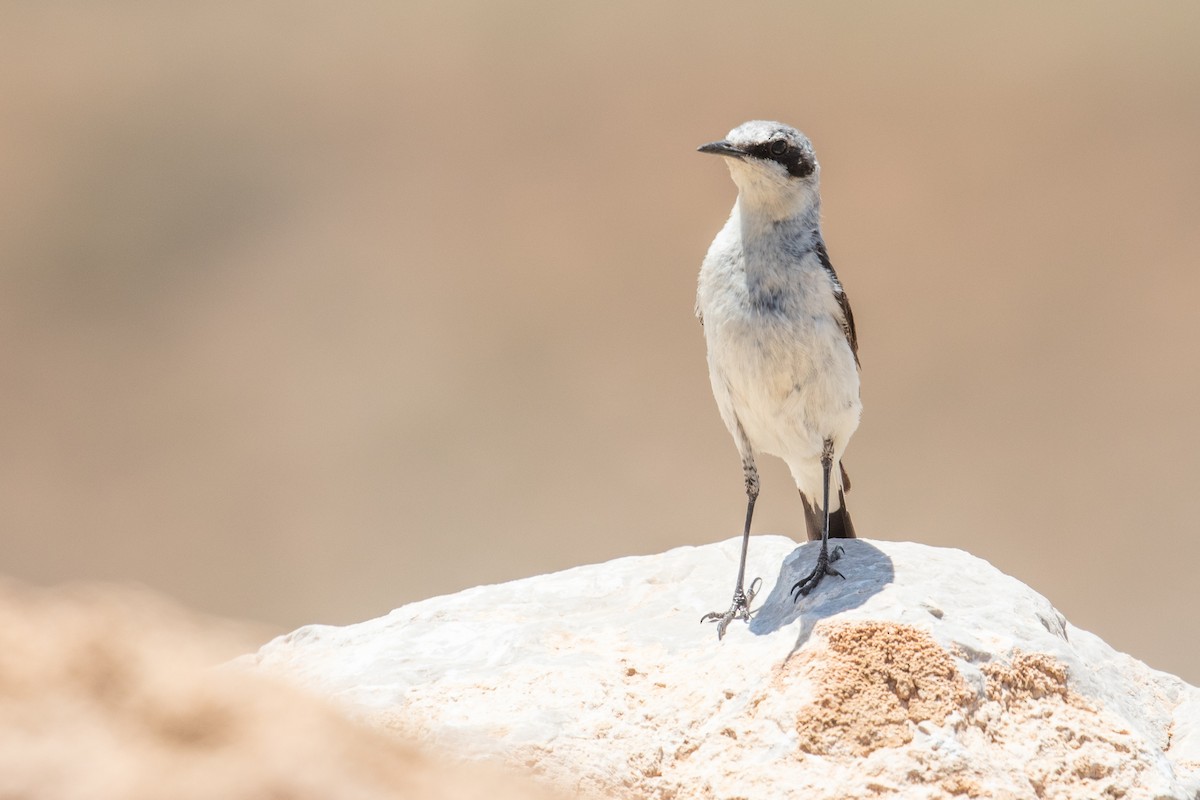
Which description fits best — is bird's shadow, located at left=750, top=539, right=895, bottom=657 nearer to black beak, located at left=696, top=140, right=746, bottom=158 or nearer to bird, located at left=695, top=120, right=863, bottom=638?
bird, located at left=695, top=120, right=863, bottom=638

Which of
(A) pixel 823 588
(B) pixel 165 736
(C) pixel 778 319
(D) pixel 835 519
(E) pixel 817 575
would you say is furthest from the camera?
(D) pixel 835 519

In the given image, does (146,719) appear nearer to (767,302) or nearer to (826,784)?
(826,784)

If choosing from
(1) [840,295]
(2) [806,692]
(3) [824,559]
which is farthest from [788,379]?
(2) [806,692]

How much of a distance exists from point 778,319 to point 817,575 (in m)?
1.29

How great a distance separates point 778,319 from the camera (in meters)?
5.66

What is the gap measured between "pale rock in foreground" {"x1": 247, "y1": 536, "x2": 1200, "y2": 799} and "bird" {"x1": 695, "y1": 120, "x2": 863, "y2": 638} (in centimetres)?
49

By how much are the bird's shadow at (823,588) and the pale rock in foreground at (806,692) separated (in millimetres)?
16

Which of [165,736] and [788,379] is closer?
[165,736]

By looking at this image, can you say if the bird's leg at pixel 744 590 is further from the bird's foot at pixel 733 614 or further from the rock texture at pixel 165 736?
the rock texture at pixel 165 736

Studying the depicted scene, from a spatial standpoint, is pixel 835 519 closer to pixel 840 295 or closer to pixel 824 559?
pixel 824 559

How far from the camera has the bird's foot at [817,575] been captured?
5.39 meters

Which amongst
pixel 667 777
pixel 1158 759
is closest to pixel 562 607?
pixel 667 777

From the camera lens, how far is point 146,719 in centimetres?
220

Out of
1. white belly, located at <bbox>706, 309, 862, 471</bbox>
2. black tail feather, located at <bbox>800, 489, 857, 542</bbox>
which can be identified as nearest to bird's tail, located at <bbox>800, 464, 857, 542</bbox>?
black tail feather, located at <bbox>800, 489, 857, 542</bbox>
